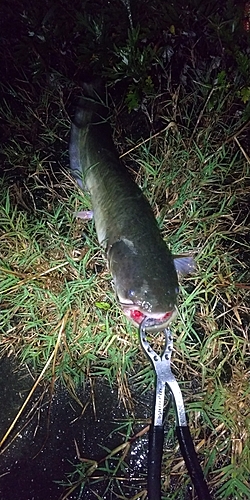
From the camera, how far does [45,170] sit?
10.3 feet

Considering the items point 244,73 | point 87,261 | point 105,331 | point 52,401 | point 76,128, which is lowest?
point 52,401

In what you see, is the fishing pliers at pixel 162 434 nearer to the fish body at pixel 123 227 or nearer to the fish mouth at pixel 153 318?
the fish mouth at pixel 153 318

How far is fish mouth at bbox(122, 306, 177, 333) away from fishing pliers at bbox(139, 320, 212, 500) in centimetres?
2

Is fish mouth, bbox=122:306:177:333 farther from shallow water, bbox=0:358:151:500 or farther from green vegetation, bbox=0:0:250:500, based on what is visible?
shallow water, bbox=0:358:151:500

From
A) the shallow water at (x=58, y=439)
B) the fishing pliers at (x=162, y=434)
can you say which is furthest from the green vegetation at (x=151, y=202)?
the fishing pliers at (x=162, y=434)

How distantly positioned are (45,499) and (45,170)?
6.37 feet

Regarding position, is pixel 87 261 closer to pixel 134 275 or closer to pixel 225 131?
pixel 134 275

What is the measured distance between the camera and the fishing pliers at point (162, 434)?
6.57 ft

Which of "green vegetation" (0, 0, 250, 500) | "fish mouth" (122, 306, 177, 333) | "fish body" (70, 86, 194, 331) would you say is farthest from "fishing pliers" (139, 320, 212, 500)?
"green vegetation" (0, 0, 250, 500)

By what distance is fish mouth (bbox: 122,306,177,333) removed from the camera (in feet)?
7.16

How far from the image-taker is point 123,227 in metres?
2.44

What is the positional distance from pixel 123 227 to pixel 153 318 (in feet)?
1.69

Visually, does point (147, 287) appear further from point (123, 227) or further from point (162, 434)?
point (162, 434)

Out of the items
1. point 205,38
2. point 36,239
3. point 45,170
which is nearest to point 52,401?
point 36,239
